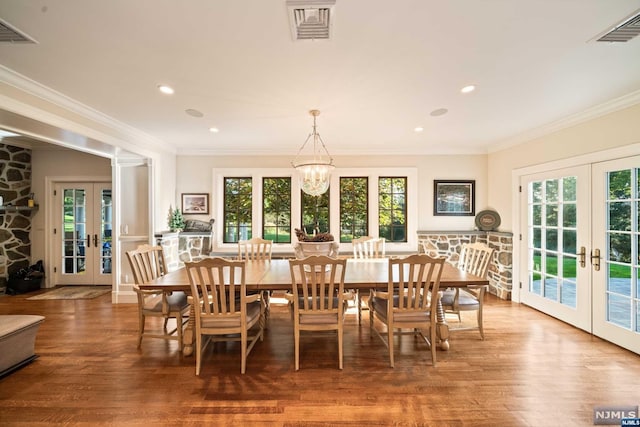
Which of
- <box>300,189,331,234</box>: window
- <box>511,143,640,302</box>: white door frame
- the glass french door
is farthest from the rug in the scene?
<box>511,143,640,302</box>: white door frame

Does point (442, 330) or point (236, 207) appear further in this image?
point (236, 207)

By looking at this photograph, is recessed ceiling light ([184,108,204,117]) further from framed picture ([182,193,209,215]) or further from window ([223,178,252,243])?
framed picture ([182,193,209,215])

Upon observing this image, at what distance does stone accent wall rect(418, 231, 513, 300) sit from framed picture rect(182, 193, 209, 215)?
3953 millimetres

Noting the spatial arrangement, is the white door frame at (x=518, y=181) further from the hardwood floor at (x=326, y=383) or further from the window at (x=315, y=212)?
the window at (x=315, y=212)

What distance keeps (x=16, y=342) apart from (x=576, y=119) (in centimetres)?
624

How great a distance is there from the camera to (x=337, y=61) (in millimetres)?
2029

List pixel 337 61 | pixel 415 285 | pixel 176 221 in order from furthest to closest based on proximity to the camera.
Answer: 1. pixel 176 221
2. pixel 415 285
3. pixel 337 61

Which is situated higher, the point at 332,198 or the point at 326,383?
the point at 332,198

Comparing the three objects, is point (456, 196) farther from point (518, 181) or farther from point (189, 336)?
point (189, 336)

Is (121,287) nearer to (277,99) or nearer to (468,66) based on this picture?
(277,99)

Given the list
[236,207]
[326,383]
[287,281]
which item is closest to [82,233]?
[236,207]

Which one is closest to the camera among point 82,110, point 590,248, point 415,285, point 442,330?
point 415,285

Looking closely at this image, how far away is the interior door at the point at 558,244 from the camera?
3.09 metres

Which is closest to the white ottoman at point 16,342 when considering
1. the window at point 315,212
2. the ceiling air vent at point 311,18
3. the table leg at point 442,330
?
the ceiling air vent at point 311,18
